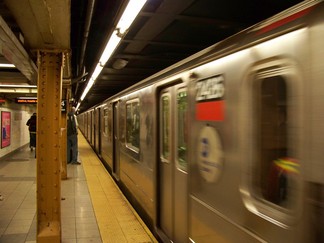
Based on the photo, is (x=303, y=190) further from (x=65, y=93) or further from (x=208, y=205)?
(x=65, y=93)

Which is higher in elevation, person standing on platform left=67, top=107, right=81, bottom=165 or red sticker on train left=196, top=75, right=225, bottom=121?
red sticker on train left=196, top=75, right=225, bottom=121

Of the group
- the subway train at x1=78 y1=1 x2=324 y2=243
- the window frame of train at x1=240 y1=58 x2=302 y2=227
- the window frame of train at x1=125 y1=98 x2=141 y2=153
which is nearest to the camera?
the subway train at x1=78 y1=1 x2=324 y2=243

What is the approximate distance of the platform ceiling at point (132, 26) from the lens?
309 cm

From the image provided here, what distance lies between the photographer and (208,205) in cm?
258

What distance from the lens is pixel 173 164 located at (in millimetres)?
3539

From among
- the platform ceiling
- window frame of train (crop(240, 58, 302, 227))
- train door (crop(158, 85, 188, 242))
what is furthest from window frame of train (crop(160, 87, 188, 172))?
window frame of train (crop(240, 58, 302, 227))

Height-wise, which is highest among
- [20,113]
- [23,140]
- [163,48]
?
[163,48]

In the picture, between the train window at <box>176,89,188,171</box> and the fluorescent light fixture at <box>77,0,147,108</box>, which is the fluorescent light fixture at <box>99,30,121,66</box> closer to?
the fluorescent light fixture at <box>77,0,147,108</box>

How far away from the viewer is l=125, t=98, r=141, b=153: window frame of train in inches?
209

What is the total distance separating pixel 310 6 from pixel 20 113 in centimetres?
1425

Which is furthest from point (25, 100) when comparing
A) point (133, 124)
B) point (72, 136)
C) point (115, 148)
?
point (133, 124)

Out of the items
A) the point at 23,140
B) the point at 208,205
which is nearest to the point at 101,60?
the point at 208,205

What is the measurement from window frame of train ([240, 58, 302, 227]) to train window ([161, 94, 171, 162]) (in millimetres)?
1803

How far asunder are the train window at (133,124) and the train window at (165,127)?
1.21m
